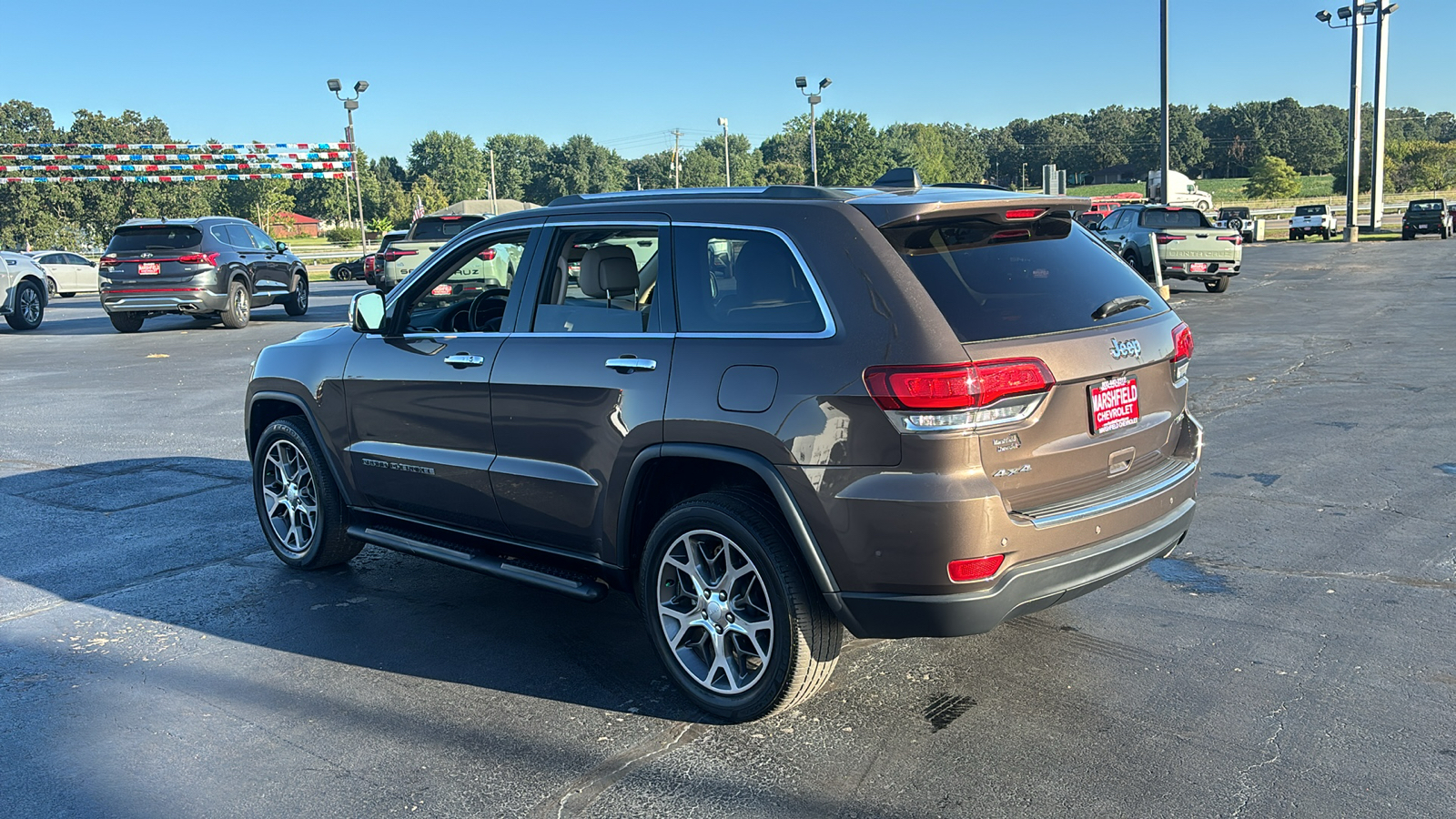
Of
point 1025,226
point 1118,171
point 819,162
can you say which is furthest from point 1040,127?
point 1025,226

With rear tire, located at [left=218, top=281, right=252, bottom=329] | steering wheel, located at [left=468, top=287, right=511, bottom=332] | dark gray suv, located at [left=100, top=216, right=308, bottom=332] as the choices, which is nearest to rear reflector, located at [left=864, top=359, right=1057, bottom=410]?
steering wheel, located at [left=468, top=287, right=511, bottom=332]

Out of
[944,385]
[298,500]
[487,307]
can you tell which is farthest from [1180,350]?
[298,500]

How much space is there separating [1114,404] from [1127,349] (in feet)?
0.65

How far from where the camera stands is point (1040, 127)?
16300 centimetres

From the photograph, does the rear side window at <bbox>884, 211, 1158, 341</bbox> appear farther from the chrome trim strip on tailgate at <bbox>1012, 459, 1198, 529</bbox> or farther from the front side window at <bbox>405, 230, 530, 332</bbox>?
the front side window at <bbox>405, 230, 530, 332</bbox>

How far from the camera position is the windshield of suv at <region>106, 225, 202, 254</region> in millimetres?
18891

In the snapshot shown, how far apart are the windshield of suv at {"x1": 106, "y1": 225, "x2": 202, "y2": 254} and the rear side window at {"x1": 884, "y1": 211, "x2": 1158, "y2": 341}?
59.4ft

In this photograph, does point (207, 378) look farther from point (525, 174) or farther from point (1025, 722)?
point (525, 174)

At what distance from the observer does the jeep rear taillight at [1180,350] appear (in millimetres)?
4211

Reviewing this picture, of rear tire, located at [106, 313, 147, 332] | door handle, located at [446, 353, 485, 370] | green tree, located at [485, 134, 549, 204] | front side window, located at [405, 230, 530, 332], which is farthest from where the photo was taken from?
green tree, located at [485, 134, 549, 204]

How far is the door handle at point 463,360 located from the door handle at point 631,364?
795 millimetres

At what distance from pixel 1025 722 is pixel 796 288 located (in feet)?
5.41

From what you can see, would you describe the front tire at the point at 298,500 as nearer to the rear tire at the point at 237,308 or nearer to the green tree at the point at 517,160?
the rear tire at the point at 237,308

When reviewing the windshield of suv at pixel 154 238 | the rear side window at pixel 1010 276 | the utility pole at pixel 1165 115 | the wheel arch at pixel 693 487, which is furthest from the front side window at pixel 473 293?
the utility pole at pixel 1165 115
